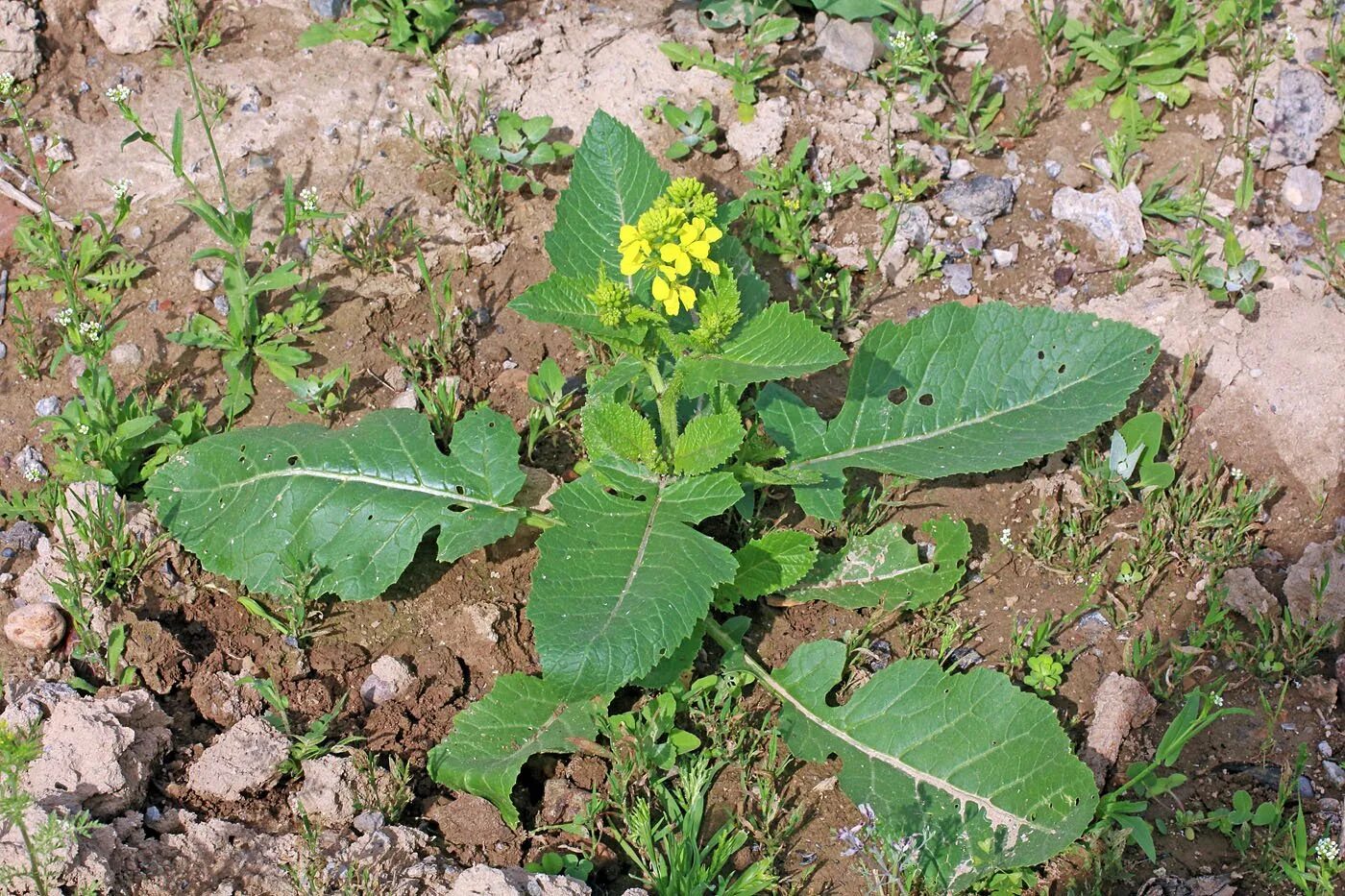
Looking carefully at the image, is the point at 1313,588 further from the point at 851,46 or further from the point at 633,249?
the point at 851,46

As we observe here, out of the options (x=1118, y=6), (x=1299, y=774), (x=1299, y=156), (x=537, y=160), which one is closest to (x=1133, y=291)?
(x=1299, y=156)

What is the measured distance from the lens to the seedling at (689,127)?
499cm

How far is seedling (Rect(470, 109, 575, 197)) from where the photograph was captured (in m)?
4.90

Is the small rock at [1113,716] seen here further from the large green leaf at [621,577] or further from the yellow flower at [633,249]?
the yellow flower at [633,249]

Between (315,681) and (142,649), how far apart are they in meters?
0.52

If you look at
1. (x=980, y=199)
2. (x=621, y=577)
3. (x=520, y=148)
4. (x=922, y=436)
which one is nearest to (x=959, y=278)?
A: (x=980, y=199)

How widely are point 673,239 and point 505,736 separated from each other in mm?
1466

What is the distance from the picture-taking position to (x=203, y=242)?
189 inches

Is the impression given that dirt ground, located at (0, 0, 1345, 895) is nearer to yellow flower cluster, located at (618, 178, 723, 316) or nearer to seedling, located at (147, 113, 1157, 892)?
seedling, located at (147, 113, 1157, 892)

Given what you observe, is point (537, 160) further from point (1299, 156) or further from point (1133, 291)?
point (1299, 156)

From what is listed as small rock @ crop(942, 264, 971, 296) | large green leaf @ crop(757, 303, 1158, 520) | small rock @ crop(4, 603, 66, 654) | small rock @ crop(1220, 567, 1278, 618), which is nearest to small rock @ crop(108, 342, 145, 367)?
small rock @ crop(4, 603, 66, 654)

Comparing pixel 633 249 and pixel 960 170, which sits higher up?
pixel 633 249

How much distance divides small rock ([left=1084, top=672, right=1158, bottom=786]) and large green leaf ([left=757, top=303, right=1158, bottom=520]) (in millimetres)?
779

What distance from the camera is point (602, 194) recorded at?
401 centimetres
